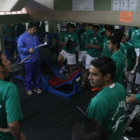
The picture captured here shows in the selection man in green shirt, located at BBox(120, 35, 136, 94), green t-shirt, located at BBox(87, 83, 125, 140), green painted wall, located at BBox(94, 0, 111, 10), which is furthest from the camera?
man in green shirt, located at BBox(120, 35, 136, 94)

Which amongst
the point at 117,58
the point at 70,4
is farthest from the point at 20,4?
the point at 117,58

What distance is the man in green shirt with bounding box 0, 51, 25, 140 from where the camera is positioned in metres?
1.44

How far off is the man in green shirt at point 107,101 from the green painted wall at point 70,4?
94 cm

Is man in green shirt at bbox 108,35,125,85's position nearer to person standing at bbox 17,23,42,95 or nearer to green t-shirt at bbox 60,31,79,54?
person standing at bbox 17,23,42,95

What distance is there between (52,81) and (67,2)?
249cm

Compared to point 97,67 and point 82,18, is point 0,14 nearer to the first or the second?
point 82,18

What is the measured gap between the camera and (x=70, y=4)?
7.93 ft

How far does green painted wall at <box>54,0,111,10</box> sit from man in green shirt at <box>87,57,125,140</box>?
939mm

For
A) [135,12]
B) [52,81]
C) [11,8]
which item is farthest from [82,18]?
[52,81]

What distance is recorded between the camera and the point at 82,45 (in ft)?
16.8

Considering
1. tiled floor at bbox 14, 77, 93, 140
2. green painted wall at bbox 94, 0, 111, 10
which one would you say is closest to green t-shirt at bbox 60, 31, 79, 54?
tiled floor at bbox 14, 77, 93, 140

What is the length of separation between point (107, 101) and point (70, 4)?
1595mm

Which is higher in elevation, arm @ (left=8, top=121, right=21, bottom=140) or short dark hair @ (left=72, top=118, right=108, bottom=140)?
short dark hair @ (left=72, top=118, right=108, bottom=140)

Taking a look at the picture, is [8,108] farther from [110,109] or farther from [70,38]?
[70,38]
